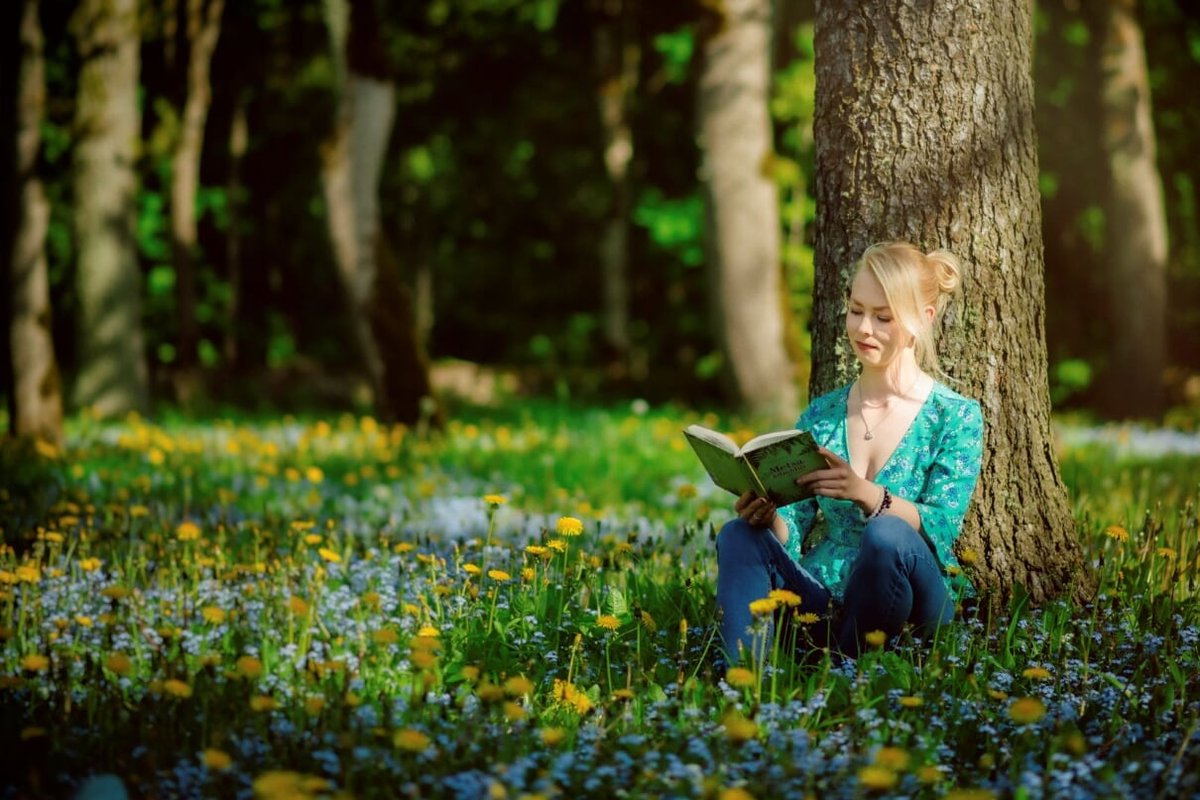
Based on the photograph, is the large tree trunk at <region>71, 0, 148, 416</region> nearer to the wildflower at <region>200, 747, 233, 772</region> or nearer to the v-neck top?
the v-neck top

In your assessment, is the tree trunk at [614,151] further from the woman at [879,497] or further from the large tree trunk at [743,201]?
the woman at [879,497]

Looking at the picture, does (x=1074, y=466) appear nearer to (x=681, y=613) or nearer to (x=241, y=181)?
(x=681, y=613)

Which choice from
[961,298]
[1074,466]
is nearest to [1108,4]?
[1074,466]

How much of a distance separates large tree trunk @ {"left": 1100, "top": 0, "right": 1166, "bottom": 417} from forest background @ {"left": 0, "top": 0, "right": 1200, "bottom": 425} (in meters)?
0.04

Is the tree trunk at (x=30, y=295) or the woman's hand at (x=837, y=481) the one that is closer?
the woman's hand at (x=837, y=481)

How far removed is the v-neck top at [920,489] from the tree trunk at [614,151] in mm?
11514

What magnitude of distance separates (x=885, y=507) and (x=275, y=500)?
153 inches

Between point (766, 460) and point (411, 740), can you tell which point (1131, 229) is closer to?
point (766, 460)

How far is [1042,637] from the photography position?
3559mm

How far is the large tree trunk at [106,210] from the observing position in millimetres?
11273

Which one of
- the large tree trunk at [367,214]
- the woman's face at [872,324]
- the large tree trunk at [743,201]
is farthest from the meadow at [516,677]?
the large tree trunk at [743,201]

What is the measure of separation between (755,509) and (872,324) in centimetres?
67

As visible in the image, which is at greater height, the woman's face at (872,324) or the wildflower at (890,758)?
the woman's face at (872,324)

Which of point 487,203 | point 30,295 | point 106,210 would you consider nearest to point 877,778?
point 30,295
